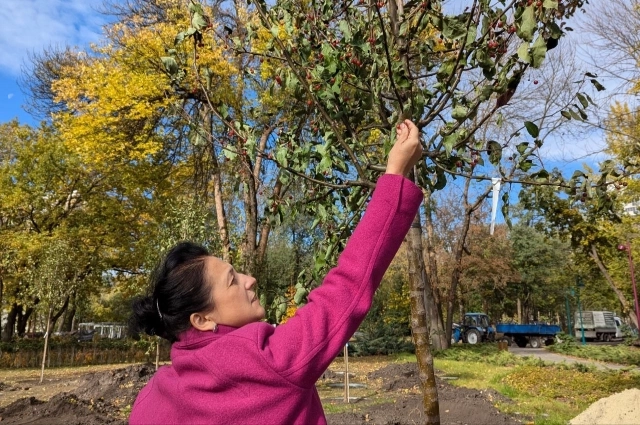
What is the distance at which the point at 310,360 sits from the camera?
1.12 metres

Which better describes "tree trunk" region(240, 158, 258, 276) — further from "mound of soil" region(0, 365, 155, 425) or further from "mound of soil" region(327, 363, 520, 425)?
"mound of soil" region(327, 363, 520, 425)

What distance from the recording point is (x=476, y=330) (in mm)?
27797

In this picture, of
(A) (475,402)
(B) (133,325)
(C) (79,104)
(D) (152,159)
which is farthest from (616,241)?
(B) (133,325)

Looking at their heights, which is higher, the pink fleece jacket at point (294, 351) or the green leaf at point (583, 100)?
the green leaf at point (583, 100)

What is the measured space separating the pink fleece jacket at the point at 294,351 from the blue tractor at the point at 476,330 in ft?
91.3

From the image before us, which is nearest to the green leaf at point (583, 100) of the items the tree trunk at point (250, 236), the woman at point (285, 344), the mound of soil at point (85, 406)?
the woman at point (285, 344)

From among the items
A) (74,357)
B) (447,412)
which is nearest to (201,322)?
(447,412)

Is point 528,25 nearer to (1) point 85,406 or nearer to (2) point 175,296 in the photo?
(2) point 175,296

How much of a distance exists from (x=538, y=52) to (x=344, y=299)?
1156mm

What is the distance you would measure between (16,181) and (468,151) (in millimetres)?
18894

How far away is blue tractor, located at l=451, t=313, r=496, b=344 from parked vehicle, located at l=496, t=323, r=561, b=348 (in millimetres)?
776

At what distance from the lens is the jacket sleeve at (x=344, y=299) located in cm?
112

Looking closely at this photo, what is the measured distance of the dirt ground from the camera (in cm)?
768

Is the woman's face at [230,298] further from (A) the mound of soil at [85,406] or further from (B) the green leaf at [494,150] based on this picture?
(A) the mound of soil at [85,406]
